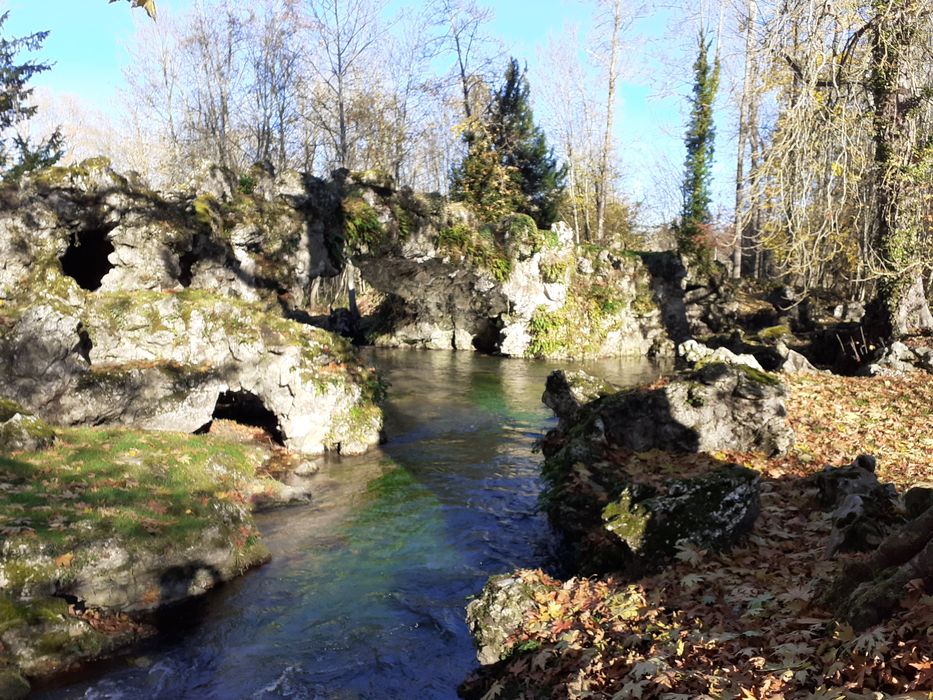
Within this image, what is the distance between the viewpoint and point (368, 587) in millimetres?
9234

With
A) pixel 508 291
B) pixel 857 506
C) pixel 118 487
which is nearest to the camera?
pixel 857 506

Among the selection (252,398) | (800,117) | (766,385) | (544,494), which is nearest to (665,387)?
(766,385)

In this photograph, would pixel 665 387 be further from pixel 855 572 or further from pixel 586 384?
pixel 855 572

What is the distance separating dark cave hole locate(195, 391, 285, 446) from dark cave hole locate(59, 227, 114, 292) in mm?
4741

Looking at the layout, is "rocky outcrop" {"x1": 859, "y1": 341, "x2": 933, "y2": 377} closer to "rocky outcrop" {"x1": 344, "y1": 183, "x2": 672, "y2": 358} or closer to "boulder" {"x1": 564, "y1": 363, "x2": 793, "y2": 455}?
"boulder" {"x1": 564, "y1": 363, "x2": 793, "y2": 455}

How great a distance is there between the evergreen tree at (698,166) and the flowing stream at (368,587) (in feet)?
91.5

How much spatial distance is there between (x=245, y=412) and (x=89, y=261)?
6.35m

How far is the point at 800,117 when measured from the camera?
10500 millimetres

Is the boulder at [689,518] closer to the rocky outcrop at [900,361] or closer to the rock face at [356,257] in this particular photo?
the rocky outcrop at [900,361]

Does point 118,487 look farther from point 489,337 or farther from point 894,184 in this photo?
point 489,337

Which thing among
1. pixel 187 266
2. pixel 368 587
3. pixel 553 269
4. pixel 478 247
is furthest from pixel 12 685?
pixel 553 269

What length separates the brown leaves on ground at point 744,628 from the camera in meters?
4.09

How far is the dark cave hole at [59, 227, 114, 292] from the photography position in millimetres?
17531

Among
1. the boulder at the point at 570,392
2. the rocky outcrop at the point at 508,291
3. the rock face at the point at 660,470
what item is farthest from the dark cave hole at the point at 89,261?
the rock face at the point at 660,470
